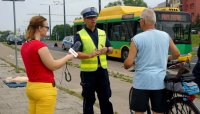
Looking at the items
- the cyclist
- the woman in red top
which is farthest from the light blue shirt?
the woman in red top

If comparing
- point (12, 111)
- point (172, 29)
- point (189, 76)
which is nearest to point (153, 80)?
point (189, 76)

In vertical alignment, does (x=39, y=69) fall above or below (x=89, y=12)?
below

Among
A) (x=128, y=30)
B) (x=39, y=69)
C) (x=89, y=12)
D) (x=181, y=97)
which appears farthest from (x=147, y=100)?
(x=128, y=30)

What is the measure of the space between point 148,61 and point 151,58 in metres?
0.05

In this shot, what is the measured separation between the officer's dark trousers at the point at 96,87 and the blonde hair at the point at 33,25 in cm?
154

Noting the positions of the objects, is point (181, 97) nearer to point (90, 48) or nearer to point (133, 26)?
point (90, 48)

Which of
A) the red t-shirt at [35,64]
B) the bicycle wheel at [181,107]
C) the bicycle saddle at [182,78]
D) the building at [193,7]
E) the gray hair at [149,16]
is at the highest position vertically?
the building at [193,7]

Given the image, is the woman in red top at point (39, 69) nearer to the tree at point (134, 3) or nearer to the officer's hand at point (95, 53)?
the officer's hand at point (95, 53)

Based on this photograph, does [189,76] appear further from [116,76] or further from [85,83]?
[116,76]

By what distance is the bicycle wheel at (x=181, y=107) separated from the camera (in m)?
4.42

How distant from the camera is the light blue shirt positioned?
176 inches

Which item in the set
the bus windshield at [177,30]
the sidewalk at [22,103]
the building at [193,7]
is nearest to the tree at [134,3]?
the building at [193,7]

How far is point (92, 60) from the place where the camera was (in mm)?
5500

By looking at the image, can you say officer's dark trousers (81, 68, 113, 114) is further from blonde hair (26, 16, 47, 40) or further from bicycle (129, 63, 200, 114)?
blonde hair (26, 16, 47, 40)
